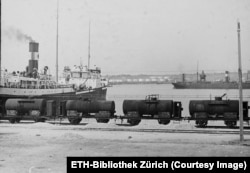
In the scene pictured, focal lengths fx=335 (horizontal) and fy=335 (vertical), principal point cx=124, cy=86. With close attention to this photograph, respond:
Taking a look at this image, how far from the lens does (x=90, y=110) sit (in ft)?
81.9

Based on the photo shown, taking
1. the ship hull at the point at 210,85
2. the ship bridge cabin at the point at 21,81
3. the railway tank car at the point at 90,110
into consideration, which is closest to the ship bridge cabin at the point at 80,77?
the ship bridge cabin at the point at 21,81

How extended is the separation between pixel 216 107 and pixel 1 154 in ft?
48.7

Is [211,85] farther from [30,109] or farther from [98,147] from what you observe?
[98,147]

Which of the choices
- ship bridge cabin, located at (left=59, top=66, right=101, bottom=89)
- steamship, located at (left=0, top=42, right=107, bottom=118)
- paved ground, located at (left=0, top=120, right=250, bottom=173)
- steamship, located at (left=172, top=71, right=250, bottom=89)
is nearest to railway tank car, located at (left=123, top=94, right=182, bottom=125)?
paved ground, located at (left=0, top=120, right=250, bottom=173)

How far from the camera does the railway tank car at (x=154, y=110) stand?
23.2 meters

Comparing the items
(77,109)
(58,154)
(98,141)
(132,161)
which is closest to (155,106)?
(77,109)

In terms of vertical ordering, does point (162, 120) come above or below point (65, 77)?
below

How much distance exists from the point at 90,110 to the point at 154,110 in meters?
4.88

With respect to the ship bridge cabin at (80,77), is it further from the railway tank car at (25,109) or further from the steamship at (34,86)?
the railway tank car at (25,109)

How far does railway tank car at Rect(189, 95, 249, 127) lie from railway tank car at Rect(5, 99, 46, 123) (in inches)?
446

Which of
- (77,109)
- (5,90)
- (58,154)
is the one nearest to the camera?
(58,154)

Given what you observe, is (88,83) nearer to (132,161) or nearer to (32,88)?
(32,88)

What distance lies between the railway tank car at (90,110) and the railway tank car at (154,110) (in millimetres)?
1351

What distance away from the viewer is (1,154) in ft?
40.9
